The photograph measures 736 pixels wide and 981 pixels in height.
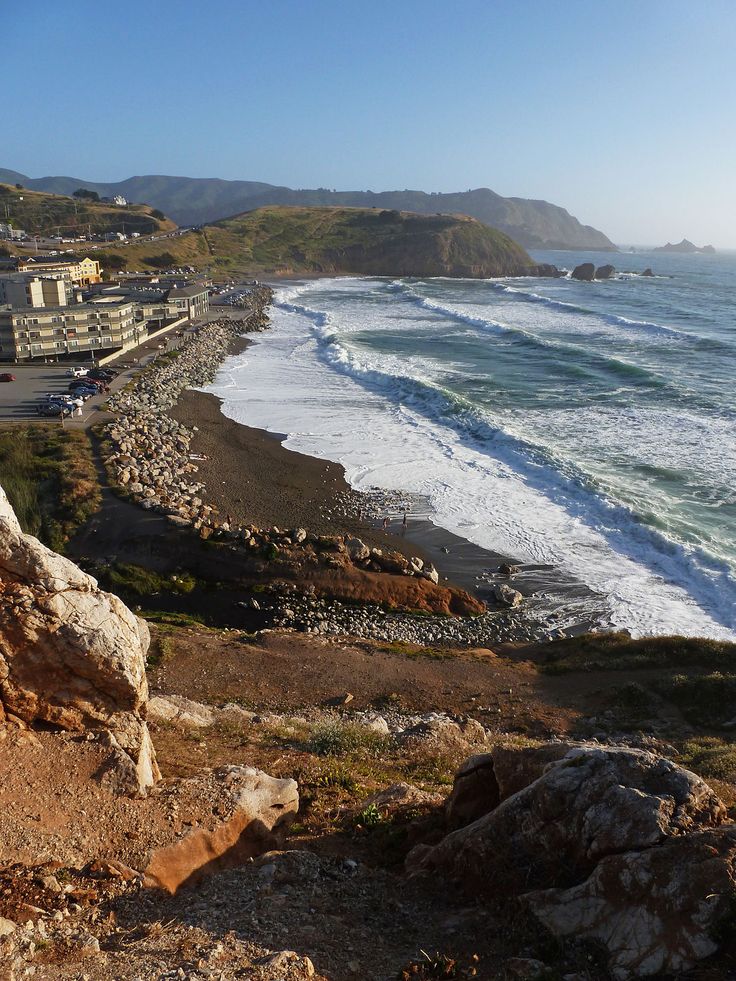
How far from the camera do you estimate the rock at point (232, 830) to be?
762 centimetres

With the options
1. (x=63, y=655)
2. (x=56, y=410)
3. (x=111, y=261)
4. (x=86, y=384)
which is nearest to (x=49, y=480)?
(x=56, y=410)

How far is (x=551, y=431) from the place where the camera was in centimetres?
3966

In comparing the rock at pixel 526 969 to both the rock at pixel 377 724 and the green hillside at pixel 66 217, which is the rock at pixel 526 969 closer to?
the rock at pixel 377 724

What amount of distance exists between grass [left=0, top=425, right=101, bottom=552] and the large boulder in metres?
15.4

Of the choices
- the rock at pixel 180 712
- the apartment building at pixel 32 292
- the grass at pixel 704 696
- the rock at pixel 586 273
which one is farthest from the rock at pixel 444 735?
the rock at pixel 586 273

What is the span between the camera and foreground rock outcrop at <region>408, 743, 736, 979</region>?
18.9 feet

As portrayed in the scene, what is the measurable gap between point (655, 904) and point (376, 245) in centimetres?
15750

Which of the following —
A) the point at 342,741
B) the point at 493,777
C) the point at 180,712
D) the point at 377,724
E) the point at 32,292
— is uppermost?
the point at 32,292

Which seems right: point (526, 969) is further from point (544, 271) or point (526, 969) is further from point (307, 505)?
point (544, 271)

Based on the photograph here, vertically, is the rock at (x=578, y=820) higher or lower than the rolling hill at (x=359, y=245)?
lower

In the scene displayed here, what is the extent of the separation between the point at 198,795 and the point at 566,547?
20.2 meters

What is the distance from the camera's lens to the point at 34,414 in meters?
37.0

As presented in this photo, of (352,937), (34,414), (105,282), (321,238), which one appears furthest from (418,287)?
(352,937)

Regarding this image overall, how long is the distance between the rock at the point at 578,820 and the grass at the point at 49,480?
20632mm
